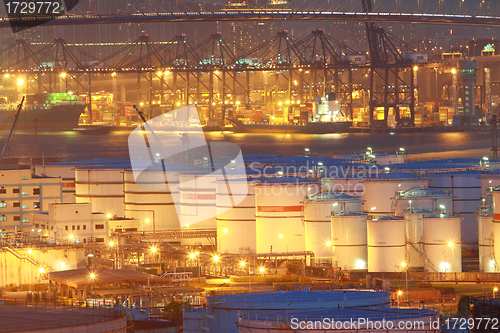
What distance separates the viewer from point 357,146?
77.1m

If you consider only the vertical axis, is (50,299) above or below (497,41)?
below

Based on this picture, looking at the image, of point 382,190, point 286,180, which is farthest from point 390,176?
point 286,180

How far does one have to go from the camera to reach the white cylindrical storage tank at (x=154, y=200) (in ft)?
88.1

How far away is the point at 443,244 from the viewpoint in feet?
68.0

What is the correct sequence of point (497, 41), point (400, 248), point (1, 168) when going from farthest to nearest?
point (497, 41) < point (1, 168) < point (400, 248)

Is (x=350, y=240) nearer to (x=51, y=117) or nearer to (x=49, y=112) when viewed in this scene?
(x=49, y=112)

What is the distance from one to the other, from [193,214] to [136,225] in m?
1.77

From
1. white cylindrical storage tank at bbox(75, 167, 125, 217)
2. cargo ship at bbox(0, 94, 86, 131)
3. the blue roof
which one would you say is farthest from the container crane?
the blue roof

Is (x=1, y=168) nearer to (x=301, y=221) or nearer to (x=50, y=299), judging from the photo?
(x=301, y=221)

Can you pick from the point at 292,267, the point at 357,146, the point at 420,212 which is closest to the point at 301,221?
the point at 292,267

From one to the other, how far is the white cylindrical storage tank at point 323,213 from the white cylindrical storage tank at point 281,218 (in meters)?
0.60

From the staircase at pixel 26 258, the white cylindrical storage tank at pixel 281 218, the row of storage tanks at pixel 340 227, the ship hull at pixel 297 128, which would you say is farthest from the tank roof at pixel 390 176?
the ship hull at pixel 297 128

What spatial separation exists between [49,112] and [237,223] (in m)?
82.3

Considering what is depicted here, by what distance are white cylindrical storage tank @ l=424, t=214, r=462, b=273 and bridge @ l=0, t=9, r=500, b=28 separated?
57.7 meters
